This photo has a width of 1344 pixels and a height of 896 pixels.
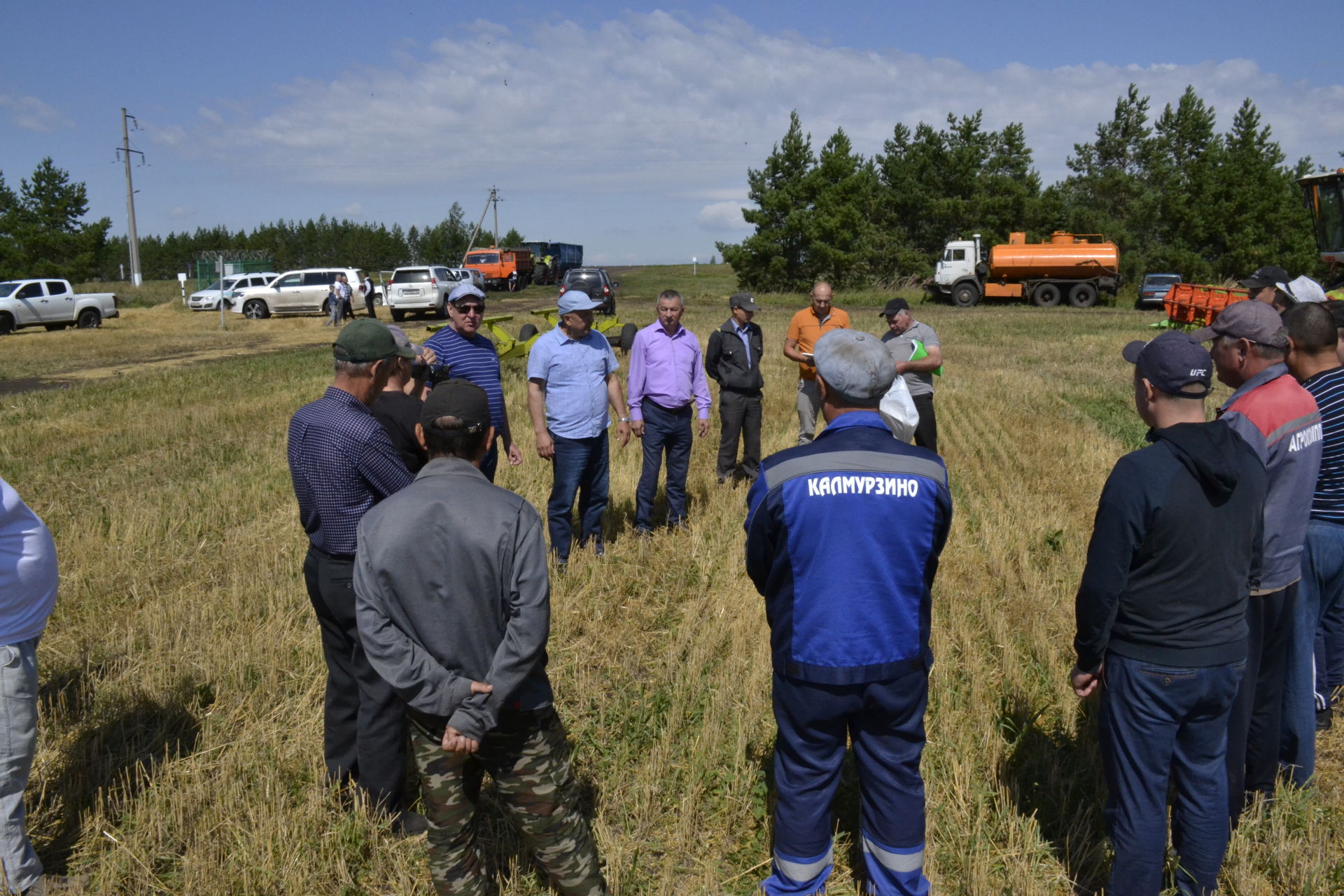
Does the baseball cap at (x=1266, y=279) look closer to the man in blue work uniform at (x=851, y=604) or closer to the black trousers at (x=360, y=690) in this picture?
the man in blue work uniform at (x=851, y=604)

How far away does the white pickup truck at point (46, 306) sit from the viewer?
2864 centimetres

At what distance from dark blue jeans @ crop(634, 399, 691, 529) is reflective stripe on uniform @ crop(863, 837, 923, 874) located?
431cm

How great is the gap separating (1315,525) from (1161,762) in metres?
1.49

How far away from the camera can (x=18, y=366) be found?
20812 mm

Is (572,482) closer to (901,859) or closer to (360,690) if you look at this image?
(360,690)

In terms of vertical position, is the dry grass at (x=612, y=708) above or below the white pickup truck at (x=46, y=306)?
below

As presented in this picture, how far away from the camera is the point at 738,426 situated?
8.30 metres

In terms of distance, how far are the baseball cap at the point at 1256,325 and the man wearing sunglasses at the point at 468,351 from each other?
3800 mm

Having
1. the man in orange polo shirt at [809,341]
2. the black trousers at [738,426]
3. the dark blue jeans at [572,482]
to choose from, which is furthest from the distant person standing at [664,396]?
the man in orange polo shirt at [809,341]

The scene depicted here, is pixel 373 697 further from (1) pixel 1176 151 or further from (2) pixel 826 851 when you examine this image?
(1) pixel 1176 151

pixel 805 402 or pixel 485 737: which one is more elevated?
pixel 805 402

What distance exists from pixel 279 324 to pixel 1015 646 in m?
30.9

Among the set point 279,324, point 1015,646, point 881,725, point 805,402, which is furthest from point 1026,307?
point 881,725

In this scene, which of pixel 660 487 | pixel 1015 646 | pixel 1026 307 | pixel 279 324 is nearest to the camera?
pixel 1015 646
